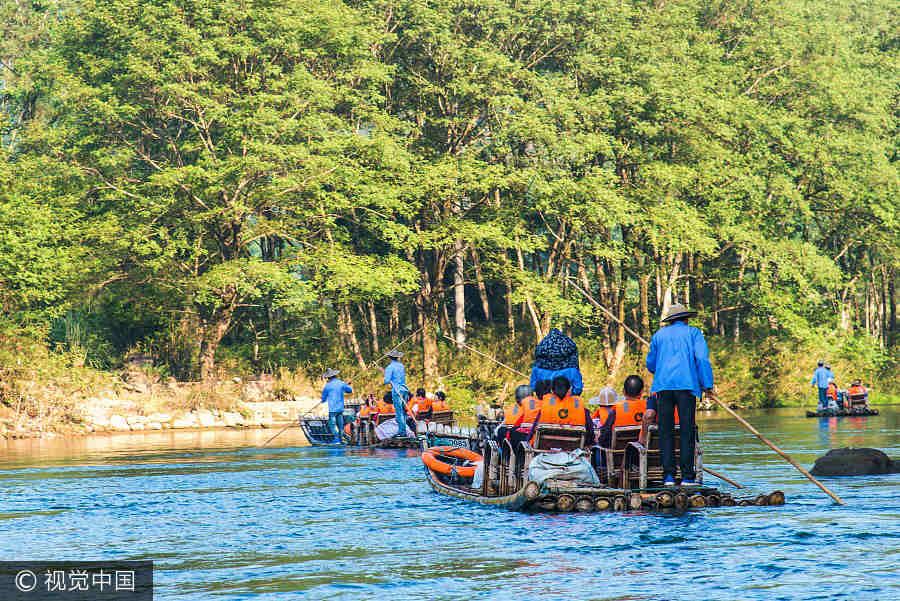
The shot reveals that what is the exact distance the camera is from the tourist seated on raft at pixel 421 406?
26.1 m

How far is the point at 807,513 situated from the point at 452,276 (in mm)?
36558

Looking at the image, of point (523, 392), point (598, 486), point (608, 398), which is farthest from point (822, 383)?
point (598, 486)

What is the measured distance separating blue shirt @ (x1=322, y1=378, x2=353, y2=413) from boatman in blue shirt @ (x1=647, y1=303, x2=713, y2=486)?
14.1m

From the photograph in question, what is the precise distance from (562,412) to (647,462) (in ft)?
3.70

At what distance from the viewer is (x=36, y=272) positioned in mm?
39094

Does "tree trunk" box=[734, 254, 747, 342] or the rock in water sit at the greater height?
"tree trunk" box=[734, 254, 747, 342]

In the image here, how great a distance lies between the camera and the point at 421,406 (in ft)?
87.1

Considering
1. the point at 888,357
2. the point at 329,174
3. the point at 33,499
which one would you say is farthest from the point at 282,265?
the point at 888,357

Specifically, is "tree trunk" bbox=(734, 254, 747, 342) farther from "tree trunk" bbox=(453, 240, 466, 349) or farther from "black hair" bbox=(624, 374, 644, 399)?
"black hair" bbox=(624, 374, 644, 399)

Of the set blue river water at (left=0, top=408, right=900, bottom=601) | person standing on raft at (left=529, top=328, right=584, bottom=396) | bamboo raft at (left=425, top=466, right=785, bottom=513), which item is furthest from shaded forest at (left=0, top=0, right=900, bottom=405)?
bamboo raft at (left=425, top=466, right=785, bottom=513)

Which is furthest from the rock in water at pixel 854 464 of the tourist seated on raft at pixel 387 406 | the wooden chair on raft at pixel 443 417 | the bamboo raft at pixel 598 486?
the tourist seated on raft at pixel 387 406

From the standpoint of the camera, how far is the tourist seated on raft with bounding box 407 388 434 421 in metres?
26.1

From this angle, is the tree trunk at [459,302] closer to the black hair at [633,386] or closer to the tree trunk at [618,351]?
the tree trunk at [618,351]

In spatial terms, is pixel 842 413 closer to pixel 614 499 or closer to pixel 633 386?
pixel 633 386
